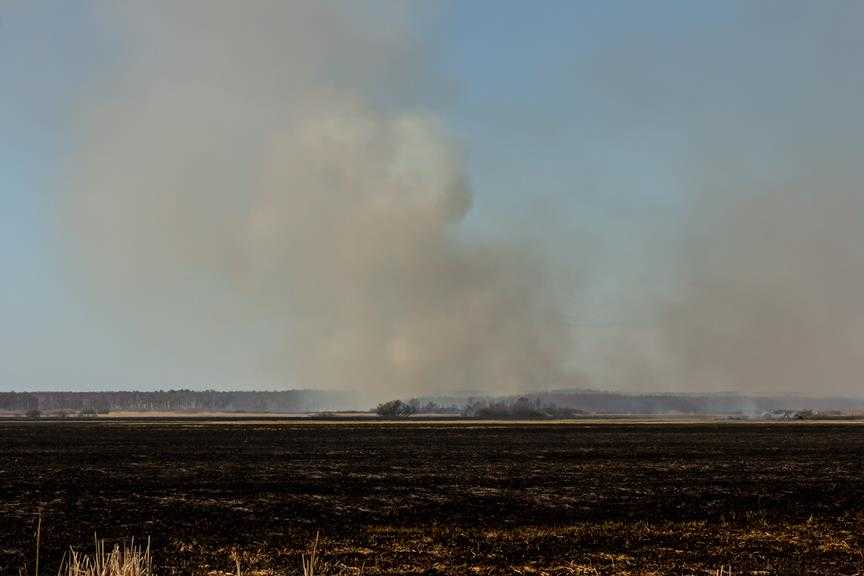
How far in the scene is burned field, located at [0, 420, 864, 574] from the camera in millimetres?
26000

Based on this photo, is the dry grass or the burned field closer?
the dry grass

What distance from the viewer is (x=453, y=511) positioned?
36094 mm

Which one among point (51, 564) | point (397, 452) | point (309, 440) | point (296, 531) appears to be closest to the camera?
point (51, 564)

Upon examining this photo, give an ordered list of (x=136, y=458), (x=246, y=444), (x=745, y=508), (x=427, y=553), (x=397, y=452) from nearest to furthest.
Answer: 1. (x=427, y=553)
2. (x=745, y=508)
3. (x=136, y=458)
4. (x=397, y=452)
5. (x=246, y=444)

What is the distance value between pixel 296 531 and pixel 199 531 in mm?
3130

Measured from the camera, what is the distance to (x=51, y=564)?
25.2 m

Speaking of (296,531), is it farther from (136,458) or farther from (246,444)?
(246,444)

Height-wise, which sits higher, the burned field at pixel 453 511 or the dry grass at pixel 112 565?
the dry grass at pixel 112 565

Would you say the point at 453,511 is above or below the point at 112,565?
below

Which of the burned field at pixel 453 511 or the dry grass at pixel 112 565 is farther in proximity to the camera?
the burned field at pixel 453 511

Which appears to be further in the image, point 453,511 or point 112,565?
point 453,511

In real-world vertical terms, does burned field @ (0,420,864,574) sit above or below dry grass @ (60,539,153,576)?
below

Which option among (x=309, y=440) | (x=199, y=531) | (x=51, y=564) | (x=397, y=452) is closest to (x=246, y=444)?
(x=309, y=440)

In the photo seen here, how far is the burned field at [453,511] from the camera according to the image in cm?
2600
